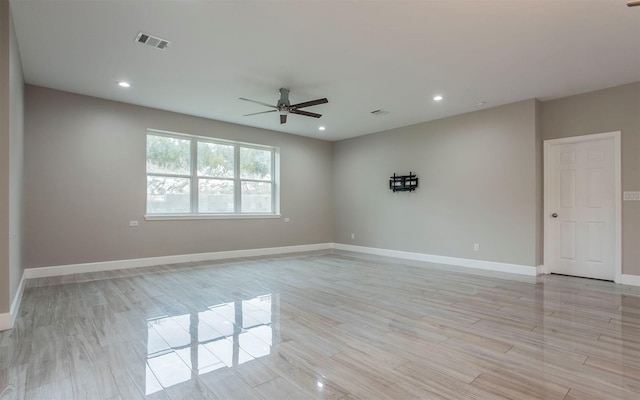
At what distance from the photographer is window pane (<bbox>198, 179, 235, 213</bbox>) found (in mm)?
6645

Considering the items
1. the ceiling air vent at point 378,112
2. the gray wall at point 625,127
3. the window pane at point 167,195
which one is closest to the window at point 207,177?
the window pane at point 167,195

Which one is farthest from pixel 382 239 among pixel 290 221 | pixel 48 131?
pixel 48 131

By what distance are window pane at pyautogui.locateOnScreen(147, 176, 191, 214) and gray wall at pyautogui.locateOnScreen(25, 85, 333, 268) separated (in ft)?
0.69

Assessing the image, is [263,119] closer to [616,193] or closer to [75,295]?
[75,295]

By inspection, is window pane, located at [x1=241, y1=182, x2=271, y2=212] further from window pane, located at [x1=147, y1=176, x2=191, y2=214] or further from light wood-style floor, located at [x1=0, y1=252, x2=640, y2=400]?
light wood-style floor, located at [x1=0, y1=252, x2=640, y2=400]

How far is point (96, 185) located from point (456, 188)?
253 inches

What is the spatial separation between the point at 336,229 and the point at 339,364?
6451 mm

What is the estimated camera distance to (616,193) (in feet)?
15.6

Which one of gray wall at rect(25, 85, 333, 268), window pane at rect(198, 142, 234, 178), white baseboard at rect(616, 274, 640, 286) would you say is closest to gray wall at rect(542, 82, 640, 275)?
white baseboard at rect(616, 274, 640, 286)

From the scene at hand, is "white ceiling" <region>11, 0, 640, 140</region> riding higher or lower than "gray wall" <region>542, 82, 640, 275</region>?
higher

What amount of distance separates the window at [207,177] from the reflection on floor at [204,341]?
3421 millimetres

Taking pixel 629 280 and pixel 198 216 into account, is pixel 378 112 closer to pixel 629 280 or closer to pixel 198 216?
pixel 198 216

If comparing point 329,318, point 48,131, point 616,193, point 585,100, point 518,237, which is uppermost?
point 585,100

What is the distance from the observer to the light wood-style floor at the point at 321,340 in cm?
198
